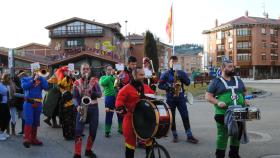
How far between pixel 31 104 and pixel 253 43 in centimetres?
8050

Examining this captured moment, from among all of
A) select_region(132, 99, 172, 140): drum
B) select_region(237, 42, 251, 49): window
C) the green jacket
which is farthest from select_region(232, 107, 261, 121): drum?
select_region(237, 42, 251, 49): window

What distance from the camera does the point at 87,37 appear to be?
7056 cm

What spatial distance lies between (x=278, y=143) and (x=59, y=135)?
221 inches

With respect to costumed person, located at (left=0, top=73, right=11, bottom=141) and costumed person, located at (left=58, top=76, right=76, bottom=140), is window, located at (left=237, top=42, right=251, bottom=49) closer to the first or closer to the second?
costumed person, located at (left=58, top=76, right=76, bottom=140)

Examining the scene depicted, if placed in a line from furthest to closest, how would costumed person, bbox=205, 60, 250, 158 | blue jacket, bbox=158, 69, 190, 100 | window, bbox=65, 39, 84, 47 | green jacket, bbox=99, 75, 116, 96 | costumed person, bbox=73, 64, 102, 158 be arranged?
window, bbox=65, 39, 84, 47, green jacket, bbox=99, 75, 116, 96, blue jacket, bbox=158, 69, 190, 100, costumed person, bbox=73, 64, 102, 158, costumed person, bbox=205, 60, 250, 158

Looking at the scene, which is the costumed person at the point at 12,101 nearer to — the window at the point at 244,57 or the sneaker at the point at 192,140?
the sneaker at the point at 192,140

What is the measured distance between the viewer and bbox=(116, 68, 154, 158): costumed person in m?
5.90

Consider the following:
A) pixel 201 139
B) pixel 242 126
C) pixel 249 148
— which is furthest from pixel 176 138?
pixel 242 126

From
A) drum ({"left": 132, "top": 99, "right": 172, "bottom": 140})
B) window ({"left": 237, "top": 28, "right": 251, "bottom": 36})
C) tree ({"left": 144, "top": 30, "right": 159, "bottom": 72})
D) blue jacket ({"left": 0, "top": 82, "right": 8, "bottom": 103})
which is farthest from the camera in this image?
window ({"left": 237, "top": 28, "right": 251, "bottom": 36})

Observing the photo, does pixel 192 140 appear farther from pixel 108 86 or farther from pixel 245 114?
pixel 245 114

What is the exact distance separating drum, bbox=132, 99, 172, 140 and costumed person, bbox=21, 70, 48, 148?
149 inches

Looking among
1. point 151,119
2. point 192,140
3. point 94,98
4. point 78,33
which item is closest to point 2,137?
point 94,98

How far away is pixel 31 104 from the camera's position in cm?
878

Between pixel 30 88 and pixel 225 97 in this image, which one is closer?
pixel 225 97
